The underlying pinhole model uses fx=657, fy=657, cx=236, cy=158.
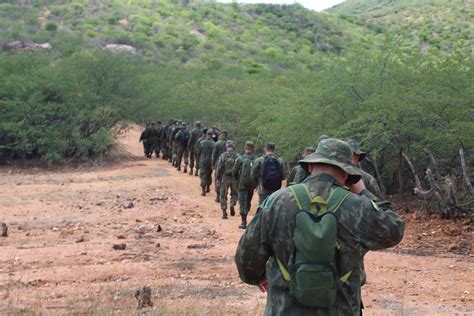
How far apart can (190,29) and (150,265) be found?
62894mm

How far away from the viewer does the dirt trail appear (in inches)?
275

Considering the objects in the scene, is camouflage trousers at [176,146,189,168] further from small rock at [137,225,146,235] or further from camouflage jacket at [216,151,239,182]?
small rock at [137,225,146,235]

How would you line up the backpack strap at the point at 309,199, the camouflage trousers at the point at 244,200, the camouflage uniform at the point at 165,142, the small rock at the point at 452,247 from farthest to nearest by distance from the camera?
1. the camouflage uniform at the point at 165,142
2. the camouflage trousers at the point at 244,200
3. the small rock at the point at 452,247
4. the backpack strap at the point at 309,199

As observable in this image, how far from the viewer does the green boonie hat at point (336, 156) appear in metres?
3.63

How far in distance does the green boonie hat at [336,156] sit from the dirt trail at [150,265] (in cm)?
289

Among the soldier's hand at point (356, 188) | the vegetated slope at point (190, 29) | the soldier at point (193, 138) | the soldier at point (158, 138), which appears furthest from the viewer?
the vegetated slope at point (190, 29)

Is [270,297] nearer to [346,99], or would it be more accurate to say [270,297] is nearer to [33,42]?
[346,99]

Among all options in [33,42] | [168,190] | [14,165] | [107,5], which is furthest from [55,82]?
[107,5]

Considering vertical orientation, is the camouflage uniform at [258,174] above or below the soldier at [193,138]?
above

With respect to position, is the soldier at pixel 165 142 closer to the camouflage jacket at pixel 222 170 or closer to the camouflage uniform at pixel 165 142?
the camouflage uniform at pixel 165 142

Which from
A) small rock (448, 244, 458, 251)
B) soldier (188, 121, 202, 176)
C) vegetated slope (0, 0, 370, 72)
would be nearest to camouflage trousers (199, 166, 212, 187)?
soldier (188, 121, 202, 176)

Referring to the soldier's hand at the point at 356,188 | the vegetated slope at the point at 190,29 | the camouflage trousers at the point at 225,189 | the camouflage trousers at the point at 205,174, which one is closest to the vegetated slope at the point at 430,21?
the vegetated slope at the point at 190,29

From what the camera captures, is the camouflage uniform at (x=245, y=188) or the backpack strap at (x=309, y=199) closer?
the backpack strap at (x=309, y=199)

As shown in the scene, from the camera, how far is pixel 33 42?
51.9m
